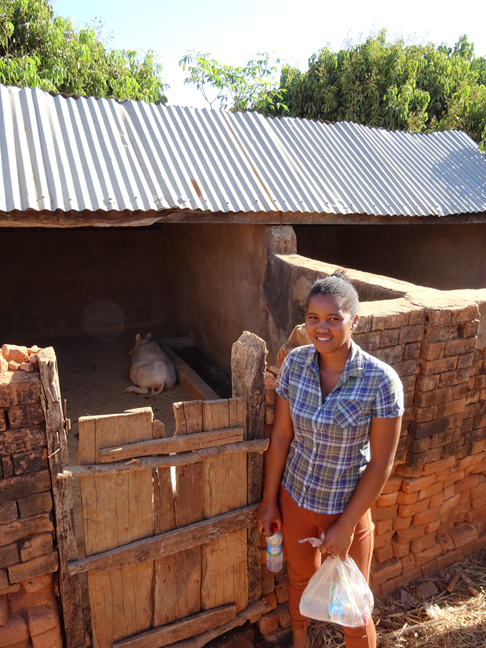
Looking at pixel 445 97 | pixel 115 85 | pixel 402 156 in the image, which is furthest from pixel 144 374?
pixel 445 97

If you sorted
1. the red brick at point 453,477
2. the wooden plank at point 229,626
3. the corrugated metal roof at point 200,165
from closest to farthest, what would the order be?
1. the wooden plank at point 229,626
2. the red brick at point 453,477
3. the corrugated metal roof at point 200,165

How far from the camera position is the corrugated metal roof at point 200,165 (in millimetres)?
5422

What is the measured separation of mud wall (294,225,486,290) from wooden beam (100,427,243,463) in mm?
6230

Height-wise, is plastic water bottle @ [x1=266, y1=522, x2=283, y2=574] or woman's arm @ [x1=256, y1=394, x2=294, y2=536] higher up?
woman's arm @ [x1=256, y1=394, x2=294, y2=536]

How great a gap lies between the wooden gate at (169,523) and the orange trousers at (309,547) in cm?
36

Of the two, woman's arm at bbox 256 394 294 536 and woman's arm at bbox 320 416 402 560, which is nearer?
woman's arm at bbox 320 416 402 560

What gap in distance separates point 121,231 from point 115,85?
19.1 ft

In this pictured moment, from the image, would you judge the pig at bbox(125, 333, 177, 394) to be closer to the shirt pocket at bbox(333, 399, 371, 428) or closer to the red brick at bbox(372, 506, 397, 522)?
the red brick at bbox(372, 506, 397, 522)

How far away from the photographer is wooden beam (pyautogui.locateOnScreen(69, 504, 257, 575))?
262 cm

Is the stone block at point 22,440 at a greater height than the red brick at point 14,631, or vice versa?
the stone block at point 22,440

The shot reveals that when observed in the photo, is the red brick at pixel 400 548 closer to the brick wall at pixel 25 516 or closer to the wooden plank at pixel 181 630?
the wooden plank at pixel 181 630

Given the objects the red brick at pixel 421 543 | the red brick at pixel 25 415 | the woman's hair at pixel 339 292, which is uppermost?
the woman's hair at pixel 339 292

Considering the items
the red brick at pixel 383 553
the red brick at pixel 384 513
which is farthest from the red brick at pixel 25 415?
the red brick at pixel 383 553

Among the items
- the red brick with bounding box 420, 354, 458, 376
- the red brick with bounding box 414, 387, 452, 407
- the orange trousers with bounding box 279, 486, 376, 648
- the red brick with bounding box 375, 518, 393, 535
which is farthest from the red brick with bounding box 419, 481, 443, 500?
the orange trousers with bounding box 279, 486, 376, 648
